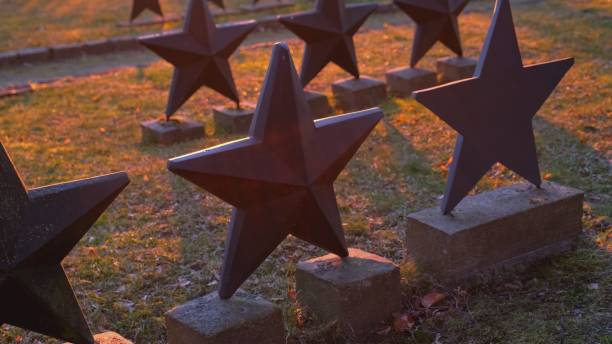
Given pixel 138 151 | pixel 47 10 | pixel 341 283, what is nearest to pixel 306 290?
pixel 341 283

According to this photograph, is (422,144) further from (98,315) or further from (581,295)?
(98,315)

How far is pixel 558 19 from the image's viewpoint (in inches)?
463

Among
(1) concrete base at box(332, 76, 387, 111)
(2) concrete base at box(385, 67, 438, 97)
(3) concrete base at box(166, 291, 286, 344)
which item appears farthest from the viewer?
(2) concrete base at box(385, 67, 438, 97)

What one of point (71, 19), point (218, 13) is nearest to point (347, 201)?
point (218, 13)

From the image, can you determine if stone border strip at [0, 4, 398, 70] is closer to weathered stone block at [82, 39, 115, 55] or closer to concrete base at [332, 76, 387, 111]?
weathered stone block at [82, 39, 115, 55]

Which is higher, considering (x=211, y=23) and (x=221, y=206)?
(x=211, y=23)

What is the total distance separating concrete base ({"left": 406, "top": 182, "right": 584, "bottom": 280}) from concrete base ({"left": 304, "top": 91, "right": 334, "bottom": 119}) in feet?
12.9

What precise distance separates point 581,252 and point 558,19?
796 centimetres

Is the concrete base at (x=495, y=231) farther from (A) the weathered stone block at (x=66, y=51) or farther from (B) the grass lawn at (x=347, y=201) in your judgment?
(A) the weathered stone block at (x=66, y=51)

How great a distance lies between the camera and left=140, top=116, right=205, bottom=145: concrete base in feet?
25.6

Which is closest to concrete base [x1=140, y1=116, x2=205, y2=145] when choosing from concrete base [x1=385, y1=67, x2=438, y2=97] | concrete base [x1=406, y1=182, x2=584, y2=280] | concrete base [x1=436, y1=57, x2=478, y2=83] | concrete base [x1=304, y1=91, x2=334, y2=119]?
concrete base [x1=304, y1=91, x2=334, y2=119]

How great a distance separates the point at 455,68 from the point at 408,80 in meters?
0.68

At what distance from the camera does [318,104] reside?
8.48 metres

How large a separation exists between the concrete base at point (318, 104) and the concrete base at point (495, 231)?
393 cm
